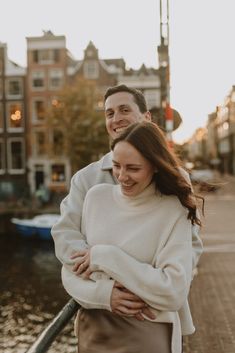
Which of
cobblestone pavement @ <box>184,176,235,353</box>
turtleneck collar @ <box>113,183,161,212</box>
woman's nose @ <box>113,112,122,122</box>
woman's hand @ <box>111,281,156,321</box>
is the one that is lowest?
cobblestone pavement @ <box>184,176,235,353</box>

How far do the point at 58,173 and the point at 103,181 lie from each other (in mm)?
33202

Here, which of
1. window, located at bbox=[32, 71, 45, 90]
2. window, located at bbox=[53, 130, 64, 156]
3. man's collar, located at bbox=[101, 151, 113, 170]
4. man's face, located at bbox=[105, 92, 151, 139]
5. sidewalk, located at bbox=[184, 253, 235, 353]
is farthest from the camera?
window, located at bbox=[32, 71, 45, 90]

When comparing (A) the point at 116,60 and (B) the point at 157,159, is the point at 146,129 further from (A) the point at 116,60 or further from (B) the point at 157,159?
(A) the point at 116,60

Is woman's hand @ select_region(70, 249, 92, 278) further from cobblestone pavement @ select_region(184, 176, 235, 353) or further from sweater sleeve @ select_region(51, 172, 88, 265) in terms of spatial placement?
cobblestone pavement @ select_region(184, 176, 235, 353)

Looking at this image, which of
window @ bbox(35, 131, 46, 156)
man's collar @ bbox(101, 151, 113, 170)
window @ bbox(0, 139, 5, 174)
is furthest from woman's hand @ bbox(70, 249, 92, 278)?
window @ bbox(0, 139, 5, 174)

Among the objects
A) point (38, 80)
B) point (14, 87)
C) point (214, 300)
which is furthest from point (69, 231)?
point (14, 87)

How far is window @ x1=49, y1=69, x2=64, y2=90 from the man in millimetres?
33197

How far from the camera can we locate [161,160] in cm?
173

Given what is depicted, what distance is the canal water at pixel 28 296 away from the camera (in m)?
10.7

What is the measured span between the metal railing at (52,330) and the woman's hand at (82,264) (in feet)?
0.33

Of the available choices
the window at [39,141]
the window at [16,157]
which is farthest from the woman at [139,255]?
the window at [16,157]

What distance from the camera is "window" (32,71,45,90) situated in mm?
34719

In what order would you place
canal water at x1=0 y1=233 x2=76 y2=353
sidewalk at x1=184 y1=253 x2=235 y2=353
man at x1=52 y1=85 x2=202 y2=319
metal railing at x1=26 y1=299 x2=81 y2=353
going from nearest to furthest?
metal railing at x1=26 y1=299 x2=81 y2=353 → man at x1=52 y1=85 x2=202 y2=319 → sidewalk at x1=184 y1=253 x2=235 y2=353 → canal water at x1=0 y1=233 x2=76 y2=353

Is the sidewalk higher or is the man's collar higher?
the man's collar
